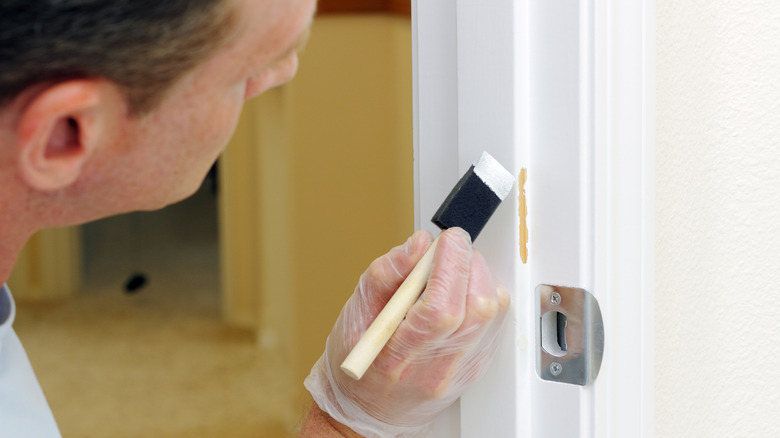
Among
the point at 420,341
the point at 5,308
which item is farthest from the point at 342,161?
the point at 420,341

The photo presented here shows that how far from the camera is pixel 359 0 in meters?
1.75

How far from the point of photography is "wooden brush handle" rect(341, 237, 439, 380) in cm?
49

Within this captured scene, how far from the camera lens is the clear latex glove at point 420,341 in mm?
519

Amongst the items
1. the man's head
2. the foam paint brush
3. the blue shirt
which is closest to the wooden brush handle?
the foam paint brush

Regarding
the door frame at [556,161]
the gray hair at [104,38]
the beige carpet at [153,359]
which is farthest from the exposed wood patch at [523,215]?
the beige carpet at [153,359]

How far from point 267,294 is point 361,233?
1001 millimetres

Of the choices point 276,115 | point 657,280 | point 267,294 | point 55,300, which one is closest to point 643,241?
point 657,280

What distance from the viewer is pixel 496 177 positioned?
1.65 ft

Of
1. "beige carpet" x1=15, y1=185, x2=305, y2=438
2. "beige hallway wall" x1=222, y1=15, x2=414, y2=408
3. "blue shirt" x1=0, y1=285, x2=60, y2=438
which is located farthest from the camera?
"beige carpet" x1=15, y1=185, x2=305, y2=438

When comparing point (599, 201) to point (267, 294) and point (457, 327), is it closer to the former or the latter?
point (457, 327)

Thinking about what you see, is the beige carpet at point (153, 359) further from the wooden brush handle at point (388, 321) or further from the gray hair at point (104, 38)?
the gray hair at point (104, 38)

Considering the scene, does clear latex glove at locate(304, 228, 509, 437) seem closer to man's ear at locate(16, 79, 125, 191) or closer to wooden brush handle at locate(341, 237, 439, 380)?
wooden brush handle at locate(341, 237, 439, 380)

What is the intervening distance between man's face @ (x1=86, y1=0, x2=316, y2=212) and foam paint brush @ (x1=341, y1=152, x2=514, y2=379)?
136 millimetres

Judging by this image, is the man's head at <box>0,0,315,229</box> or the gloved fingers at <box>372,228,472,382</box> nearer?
the man's head at <box>0,0,315,229</box>
